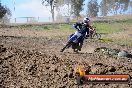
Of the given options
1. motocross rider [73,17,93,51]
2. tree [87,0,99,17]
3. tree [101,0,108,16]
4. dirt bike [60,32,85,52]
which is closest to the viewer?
motocross rider [73,17,93,51]

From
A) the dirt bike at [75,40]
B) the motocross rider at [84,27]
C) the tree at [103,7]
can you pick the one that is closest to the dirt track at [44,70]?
the motocross rider at [84,27]

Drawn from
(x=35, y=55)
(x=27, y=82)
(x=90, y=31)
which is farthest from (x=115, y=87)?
(x=90, y=31)

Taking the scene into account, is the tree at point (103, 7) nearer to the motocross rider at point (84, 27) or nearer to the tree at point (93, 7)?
the tree at point (93, 7)

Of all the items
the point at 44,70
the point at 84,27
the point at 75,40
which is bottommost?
the point at 44,70

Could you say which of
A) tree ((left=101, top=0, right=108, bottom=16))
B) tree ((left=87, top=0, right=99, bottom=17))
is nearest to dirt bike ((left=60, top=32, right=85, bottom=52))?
tree ((left=87, top=0, right=99, bottom=17))

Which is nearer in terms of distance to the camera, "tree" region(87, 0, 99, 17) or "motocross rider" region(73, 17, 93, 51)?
"motocross rider" region(73, 17, 93, 51)

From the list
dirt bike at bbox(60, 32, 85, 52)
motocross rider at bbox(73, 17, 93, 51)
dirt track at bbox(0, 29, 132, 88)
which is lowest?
dirt track at bbox(0, 29, 132, 88)

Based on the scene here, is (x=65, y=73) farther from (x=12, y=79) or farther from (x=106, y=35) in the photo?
(x=106, y=35)

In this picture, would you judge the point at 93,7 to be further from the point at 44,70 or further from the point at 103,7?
the point at 44,70

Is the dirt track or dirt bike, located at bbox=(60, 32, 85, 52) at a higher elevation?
dirt bike, located at bbox=(60, 32, 85, 52)

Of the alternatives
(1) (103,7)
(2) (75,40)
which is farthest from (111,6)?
(2) (75,40)

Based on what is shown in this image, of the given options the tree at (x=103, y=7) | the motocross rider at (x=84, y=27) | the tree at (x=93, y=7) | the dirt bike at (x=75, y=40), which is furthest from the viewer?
the tree at (x=103, y=7)

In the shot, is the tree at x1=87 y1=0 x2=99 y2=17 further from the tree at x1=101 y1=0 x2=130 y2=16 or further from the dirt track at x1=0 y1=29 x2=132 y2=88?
the dirt track at x1=0 y1=29 x2=132 y2=88

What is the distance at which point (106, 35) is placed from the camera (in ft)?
141
